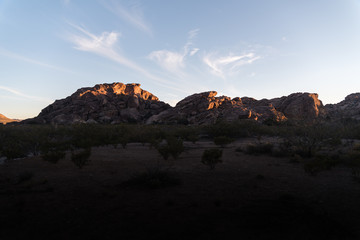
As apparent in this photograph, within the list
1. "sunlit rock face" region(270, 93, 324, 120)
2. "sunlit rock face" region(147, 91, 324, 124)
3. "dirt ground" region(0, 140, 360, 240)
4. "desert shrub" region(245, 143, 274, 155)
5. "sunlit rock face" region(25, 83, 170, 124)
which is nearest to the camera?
"dirt ground" region(0, 140, 360, 240)

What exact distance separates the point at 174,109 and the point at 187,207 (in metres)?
77.4

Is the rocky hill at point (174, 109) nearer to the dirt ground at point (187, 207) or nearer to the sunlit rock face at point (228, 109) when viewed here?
the sunlit rock face at point (228, 109)

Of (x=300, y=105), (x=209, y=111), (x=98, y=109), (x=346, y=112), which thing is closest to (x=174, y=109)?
(x=209, y=111)

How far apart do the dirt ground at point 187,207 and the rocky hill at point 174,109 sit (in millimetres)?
52459

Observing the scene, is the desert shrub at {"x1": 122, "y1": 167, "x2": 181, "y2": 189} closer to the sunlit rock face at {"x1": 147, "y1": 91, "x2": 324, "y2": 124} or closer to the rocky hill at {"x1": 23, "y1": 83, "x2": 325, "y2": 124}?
the rocky hill at {"x1": 23, "y1": 83, "x2": 325, "y2": 124}

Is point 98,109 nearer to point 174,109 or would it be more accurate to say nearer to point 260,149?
point 174,109

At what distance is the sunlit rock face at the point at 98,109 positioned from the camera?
83.1 metres

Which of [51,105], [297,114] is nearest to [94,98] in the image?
[51,105]

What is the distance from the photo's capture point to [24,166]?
13.9m

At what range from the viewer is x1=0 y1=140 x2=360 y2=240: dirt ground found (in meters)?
5.26

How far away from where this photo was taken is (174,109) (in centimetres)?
8381

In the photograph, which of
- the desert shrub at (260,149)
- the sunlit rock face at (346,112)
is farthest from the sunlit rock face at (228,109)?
the desert shrub at (260,149)

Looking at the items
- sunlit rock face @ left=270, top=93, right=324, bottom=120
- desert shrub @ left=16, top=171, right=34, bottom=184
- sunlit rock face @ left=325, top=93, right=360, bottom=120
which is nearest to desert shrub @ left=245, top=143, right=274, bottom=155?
sunlit rock face @ left=325, top=93, right=360, bottom=120

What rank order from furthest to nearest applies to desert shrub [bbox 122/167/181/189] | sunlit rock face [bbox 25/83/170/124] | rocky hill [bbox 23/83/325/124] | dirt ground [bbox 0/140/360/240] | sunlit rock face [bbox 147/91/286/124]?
sunlit rock face [bbox 25/83/170/124] → rocky hill [bbox 23/83/325/124] → sunlit rock face [bbox 147/91/286/124] → desert shrub [bbox 122/167/181/189] → dirt ground [bbox 0/140/360/240]
